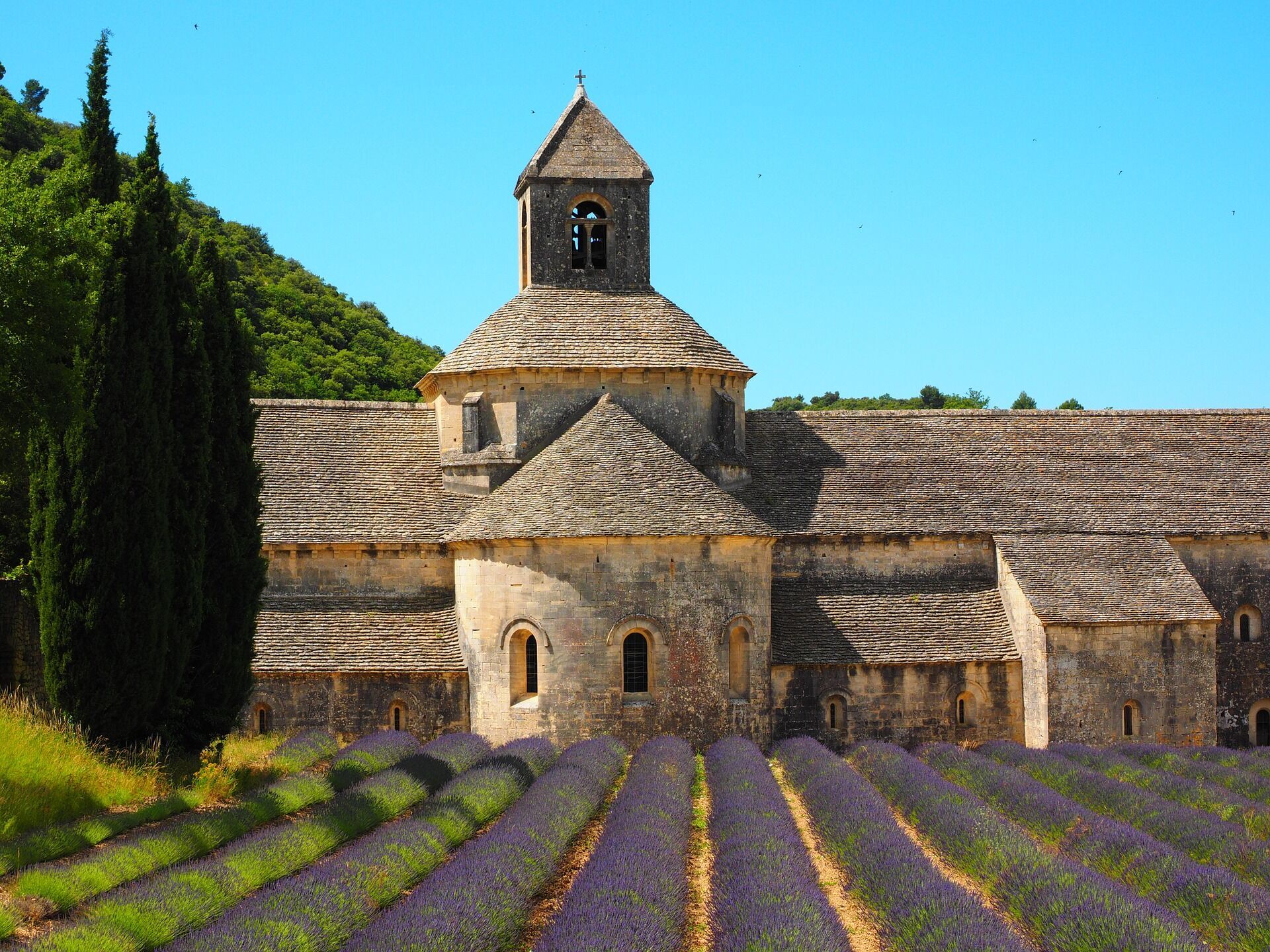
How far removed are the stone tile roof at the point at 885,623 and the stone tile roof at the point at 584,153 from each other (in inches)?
416

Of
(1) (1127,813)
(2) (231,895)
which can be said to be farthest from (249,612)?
(1) (1127,813)

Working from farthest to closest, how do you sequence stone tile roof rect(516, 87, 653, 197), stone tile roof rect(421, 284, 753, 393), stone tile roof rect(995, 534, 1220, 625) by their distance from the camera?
1. stone tile roof rect(516, 87, 653, 197)
2. stone tile roof rect(421, 284, 753, 393)
3. stone tile roof rect(995, 534, 1220, 625)

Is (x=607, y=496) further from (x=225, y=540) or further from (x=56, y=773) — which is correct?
(x=56, y=773)

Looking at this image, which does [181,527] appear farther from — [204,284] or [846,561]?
[846,561]

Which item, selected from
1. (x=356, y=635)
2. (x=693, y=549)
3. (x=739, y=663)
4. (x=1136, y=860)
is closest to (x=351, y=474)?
(x=356, y=635)

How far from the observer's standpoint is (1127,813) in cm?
1803

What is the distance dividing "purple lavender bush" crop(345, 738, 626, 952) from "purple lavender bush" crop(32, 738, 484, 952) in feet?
5.24

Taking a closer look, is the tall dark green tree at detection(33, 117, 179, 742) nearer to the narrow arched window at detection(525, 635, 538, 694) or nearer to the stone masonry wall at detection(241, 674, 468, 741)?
the stone masonry wall at detection(241, 674, 468, 741)

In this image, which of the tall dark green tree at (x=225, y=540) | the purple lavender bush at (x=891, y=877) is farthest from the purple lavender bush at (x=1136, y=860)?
the tall dark green tree at (x=225, y=540)

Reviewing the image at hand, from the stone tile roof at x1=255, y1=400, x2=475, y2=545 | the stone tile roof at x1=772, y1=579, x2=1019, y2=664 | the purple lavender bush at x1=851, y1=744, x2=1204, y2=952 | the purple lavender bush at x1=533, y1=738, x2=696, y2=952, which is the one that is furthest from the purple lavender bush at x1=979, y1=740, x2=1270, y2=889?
the stone tile roof at x1=255, y1=400, x2=475, y2=545

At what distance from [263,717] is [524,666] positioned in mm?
5278

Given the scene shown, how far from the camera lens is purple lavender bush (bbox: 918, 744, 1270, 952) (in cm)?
1231

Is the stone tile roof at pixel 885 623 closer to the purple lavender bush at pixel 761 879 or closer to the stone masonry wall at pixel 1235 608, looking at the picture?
the stone masonry wall at pixel 1235 608

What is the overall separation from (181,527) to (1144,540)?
2068 centimetres
